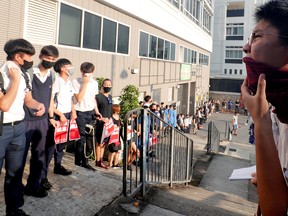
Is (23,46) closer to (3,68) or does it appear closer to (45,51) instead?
(3,68)

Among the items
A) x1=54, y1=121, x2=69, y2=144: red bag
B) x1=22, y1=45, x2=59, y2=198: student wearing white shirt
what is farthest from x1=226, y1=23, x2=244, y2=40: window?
x1=22, y1=45, x2=59, y2=198: student wearing white shirt

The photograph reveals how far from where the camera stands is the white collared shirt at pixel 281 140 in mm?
1055

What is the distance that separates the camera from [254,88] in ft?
3.84

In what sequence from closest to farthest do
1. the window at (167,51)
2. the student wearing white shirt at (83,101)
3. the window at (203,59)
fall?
the student wearing white shirt at (83,101)
the window at (167,51)
the window at (203,59)

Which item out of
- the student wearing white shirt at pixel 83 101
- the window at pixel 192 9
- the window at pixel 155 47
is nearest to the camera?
the student wearing white shirt at pixel 83 101

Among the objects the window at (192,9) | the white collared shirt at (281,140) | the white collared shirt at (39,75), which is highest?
the window at (192,9)

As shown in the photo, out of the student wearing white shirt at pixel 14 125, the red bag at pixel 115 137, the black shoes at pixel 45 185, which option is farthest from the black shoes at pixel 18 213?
the red bag at pixel 115 137

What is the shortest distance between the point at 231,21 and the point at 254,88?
4221 centimetres

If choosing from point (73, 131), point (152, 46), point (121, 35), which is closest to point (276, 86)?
point (73, 131)

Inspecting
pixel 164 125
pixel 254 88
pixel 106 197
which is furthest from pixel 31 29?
pixel 254 88

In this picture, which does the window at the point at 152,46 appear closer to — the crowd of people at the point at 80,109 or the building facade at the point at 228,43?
the crowd of people at the point at 80,109

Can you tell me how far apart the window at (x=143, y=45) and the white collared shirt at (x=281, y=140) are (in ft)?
36.9

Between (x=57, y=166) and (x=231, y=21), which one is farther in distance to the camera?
(x=231, y=21)

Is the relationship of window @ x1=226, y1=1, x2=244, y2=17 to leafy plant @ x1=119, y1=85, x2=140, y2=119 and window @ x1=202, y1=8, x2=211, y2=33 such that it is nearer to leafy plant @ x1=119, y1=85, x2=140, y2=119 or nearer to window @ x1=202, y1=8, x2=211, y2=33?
window @ x1=202, y1=8, x2=211, y2=33
